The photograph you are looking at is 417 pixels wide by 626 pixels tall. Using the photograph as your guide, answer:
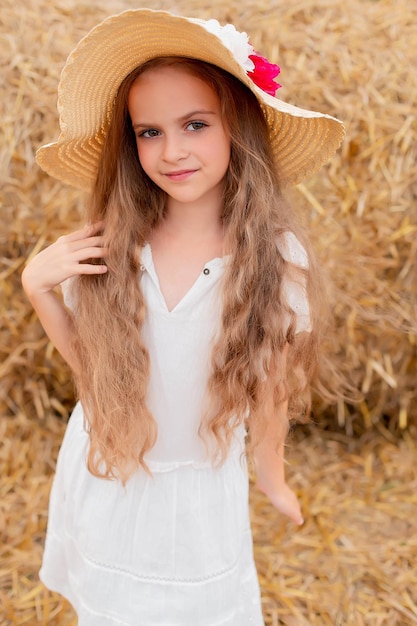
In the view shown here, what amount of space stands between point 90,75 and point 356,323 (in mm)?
1112

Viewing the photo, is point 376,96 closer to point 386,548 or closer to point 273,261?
point 273,261

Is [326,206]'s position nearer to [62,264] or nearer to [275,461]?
[275,461]

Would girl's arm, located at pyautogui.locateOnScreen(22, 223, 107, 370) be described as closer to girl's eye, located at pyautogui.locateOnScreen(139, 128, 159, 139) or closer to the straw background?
girl's eye, located at pyautogui.locateOnScreen(139, 128, 159, 139)

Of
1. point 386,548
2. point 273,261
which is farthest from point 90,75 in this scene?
point 386,548

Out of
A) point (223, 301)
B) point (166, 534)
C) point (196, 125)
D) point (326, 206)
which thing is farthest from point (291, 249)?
point (326, 206)

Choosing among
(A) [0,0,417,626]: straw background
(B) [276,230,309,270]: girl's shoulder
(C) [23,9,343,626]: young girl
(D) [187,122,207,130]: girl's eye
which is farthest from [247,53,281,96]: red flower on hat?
(A) [0,0,417,626]: straw background

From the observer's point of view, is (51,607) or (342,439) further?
(342,439)

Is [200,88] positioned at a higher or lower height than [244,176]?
higher

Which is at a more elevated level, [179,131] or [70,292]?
[179,131]

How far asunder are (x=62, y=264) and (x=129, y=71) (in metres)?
0.31

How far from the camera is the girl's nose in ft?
3.28

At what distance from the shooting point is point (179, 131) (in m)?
1.01

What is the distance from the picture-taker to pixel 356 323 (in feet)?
6.27

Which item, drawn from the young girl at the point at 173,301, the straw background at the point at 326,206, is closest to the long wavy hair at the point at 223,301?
the young girl at the point at 173,301
